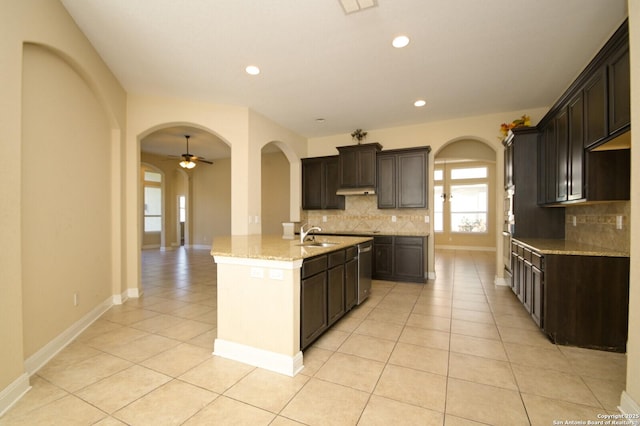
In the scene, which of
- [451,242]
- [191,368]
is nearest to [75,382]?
[191,368]

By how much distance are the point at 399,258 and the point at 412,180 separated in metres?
1.45

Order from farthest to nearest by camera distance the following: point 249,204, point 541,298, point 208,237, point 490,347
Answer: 1. point 208,237
2. point 249,204
3. point 541,298
4. point 490,347

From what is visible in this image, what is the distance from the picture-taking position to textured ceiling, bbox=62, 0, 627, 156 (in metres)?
2.41

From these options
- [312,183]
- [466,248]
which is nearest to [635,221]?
[312,183]

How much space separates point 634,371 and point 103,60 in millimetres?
5368

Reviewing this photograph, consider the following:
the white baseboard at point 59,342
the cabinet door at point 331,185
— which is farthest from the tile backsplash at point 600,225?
the white baseboard at point 59,342

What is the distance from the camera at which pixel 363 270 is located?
12.7ft

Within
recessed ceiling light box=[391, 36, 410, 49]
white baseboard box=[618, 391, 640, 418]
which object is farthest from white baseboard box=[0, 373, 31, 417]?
recessed ceiling light box=[391, 36, 410, 49]

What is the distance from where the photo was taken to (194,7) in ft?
7.79

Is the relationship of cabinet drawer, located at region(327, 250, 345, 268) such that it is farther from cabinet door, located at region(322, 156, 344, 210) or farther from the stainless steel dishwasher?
cabinet door, located at region(322, 156, 344, 210)

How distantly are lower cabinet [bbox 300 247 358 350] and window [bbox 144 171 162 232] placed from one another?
355 inches

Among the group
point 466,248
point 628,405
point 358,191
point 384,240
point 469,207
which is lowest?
point 466,248

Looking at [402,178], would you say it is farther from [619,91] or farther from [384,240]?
[619,91]

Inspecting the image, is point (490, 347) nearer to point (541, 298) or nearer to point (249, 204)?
point (541, 298)
